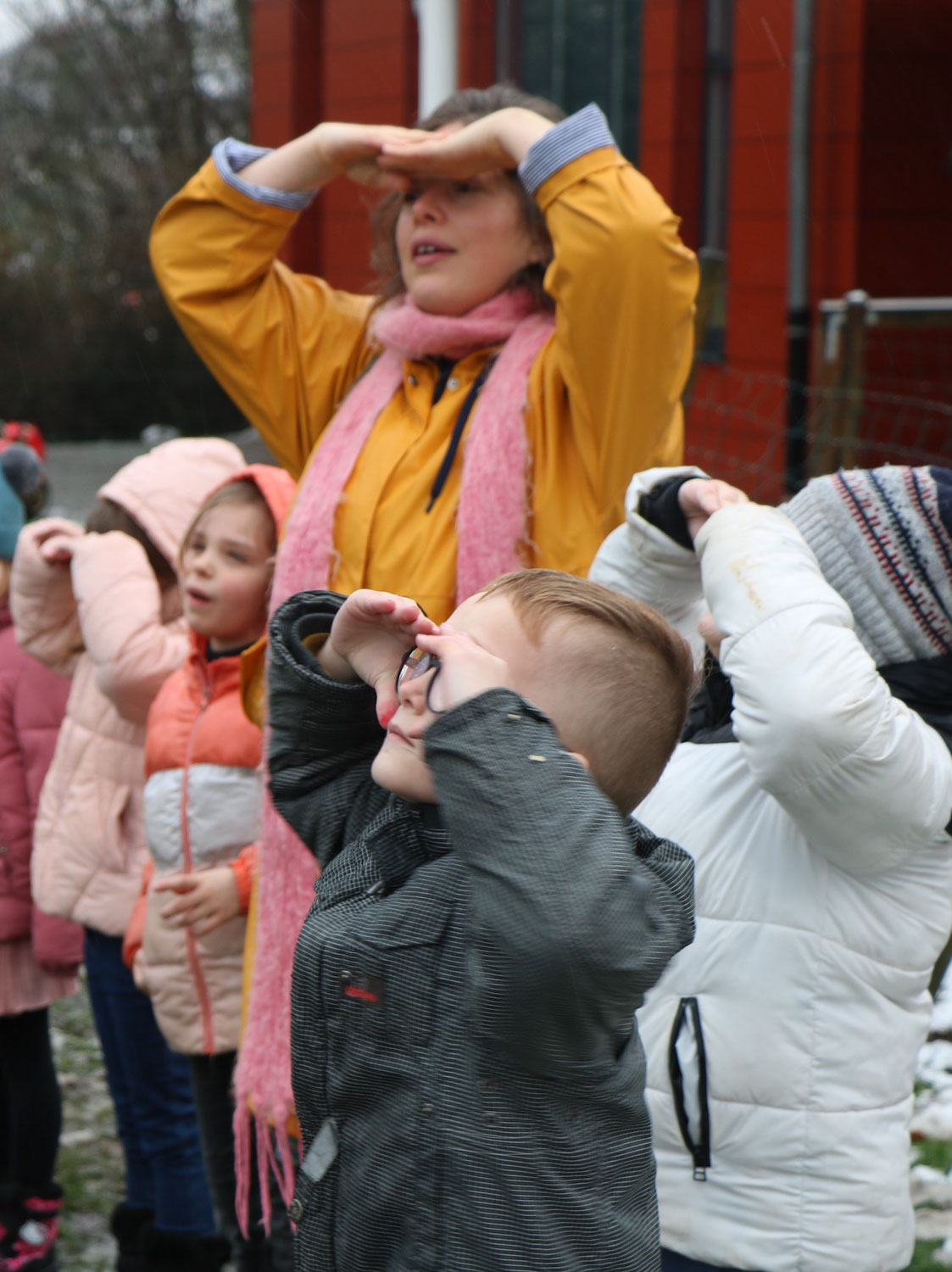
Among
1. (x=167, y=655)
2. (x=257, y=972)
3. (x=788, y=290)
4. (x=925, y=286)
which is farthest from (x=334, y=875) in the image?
(x=925, y=286)

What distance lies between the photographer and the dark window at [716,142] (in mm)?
8906

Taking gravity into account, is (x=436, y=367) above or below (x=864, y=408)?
above

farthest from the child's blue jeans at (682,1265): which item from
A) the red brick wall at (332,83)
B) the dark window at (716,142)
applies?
the red brick wall at (332,83)

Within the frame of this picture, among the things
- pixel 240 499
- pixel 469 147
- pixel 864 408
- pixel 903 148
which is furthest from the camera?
pixel 903 148

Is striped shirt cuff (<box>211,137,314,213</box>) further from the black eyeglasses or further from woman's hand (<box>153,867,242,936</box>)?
the black eyeglasses

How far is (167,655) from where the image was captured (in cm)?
326

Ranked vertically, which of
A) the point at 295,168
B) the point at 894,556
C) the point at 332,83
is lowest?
the point at 894,556

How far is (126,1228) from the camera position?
3375mm

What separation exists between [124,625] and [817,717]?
1.91 metres

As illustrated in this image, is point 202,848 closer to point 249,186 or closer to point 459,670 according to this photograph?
point 249,186

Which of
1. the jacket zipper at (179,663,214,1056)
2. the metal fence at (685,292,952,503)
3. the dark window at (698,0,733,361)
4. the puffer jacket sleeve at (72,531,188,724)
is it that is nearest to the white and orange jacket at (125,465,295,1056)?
the jacket zipper at (179,663,214,1056)

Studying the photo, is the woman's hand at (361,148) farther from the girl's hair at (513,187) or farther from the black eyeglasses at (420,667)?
the black eyeglasses at (420,667)

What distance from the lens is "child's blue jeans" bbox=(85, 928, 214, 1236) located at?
10.7ft

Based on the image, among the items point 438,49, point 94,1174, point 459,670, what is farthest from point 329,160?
point 438,49
